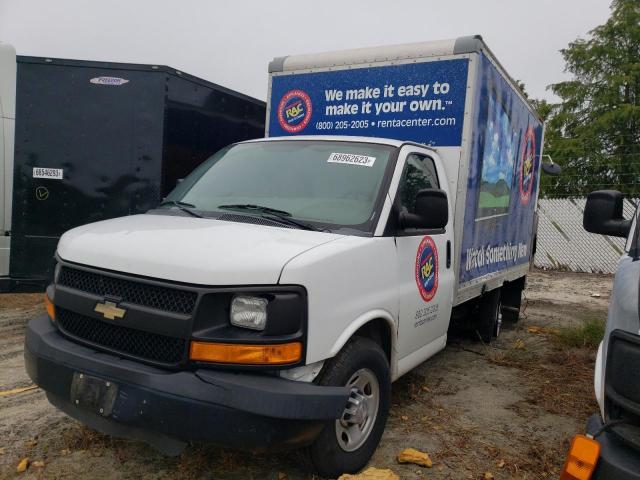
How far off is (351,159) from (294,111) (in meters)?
1.90

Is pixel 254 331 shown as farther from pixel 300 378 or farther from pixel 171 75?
pixel 171 75

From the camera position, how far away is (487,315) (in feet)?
20.2

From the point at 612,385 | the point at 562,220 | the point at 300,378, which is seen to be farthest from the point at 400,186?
the point at 562,220

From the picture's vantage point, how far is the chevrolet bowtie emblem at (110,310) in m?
2.59

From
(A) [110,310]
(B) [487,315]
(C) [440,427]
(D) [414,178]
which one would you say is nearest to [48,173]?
(A) [110,310]

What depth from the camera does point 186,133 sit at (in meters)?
6.16

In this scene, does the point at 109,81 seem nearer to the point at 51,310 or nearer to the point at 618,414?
the point at 51,310

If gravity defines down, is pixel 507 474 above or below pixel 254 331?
below

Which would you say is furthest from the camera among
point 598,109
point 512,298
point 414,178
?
point 598,109

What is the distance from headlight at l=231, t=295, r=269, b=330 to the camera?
2426mm

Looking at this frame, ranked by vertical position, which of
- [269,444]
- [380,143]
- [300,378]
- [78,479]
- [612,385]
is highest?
[380,143]

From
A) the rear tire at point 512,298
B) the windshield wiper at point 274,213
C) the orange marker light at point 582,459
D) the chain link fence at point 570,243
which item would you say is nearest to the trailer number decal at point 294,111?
the windshield wiper at point 274,213

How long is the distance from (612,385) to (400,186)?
5.94 feet

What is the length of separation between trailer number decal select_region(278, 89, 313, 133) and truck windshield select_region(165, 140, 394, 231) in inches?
51.9
